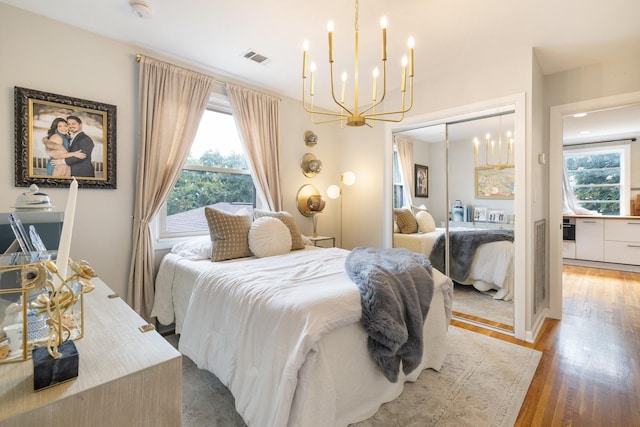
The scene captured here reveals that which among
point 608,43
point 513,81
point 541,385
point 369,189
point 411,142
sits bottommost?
point 541,385

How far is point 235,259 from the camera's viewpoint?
2514mm

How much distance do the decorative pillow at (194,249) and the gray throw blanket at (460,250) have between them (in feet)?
7.89

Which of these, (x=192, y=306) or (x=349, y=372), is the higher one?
(x=192, y=306)

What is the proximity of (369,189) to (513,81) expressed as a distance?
6.18 ft

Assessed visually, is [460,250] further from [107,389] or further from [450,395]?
[107,389]

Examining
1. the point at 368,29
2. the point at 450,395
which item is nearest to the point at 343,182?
the point at 368,29

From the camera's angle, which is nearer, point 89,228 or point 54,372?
point 54,372

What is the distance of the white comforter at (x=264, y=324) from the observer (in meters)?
1.36

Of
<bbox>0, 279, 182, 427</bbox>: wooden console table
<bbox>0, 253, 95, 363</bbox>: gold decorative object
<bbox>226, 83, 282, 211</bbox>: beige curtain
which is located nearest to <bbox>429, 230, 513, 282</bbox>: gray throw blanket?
<bbox>226, 83, 282, 211</bbox>: beige curtain

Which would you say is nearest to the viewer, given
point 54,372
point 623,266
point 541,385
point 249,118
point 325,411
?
point 54,372

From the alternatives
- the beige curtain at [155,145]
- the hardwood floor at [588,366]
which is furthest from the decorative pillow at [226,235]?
the hardwood floor at [588,366]

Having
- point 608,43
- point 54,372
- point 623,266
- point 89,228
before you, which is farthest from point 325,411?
point 623,266

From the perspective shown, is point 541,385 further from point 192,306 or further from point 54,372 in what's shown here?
point 54,372

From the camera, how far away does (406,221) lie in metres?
3.57
